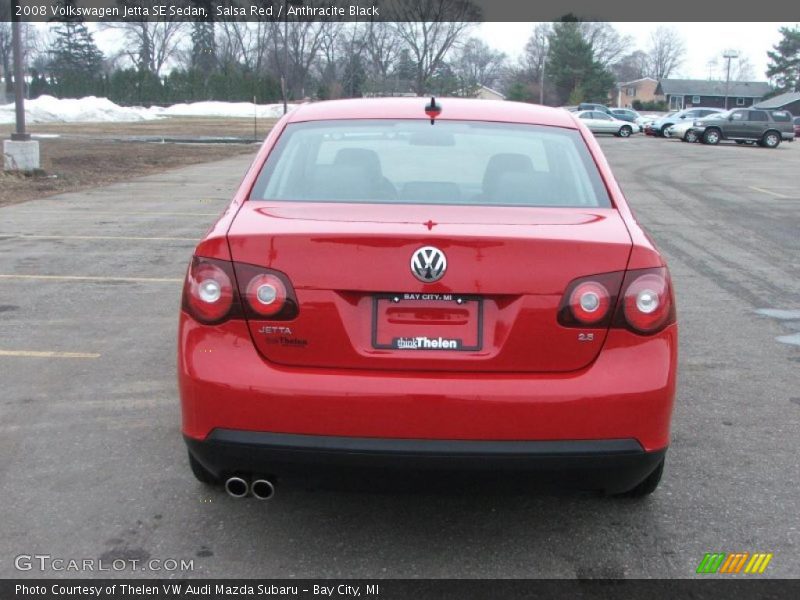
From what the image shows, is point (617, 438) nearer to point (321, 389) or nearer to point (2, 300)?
point (321, 389)

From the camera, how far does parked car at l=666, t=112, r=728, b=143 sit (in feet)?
138

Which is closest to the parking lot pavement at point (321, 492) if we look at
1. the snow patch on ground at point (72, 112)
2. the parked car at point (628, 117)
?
the parked car at point (628, 117)

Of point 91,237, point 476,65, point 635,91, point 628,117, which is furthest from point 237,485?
point 635,91

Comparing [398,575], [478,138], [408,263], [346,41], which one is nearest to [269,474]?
[398,575]

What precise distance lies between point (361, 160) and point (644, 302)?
58.0 inches

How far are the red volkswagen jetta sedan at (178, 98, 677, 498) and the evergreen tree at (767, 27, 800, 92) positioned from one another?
366 ft

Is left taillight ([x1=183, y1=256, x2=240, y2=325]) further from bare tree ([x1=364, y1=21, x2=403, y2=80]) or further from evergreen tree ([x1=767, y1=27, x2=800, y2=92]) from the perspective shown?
evergreen tree ([x1=767, y1=27, x2=800, y2=92])

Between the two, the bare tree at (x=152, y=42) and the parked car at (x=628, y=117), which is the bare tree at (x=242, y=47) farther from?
the parked car at (x=628, y=117)

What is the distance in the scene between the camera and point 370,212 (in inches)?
134

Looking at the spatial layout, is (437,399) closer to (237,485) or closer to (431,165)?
(237,485)

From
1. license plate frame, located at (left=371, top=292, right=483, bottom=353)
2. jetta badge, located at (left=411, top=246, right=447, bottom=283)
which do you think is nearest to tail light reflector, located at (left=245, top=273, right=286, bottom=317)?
license plate frame, located at (left=371, top=292, right=483, bottom=353)

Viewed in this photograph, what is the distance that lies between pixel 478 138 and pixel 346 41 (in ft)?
283

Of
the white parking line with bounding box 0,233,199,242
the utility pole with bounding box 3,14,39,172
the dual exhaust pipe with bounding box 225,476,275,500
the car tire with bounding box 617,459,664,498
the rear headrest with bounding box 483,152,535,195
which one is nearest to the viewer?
the dual exhaust pipe with bounding box 225,476,275,500

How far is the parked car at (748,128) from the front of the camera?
4116 cm
